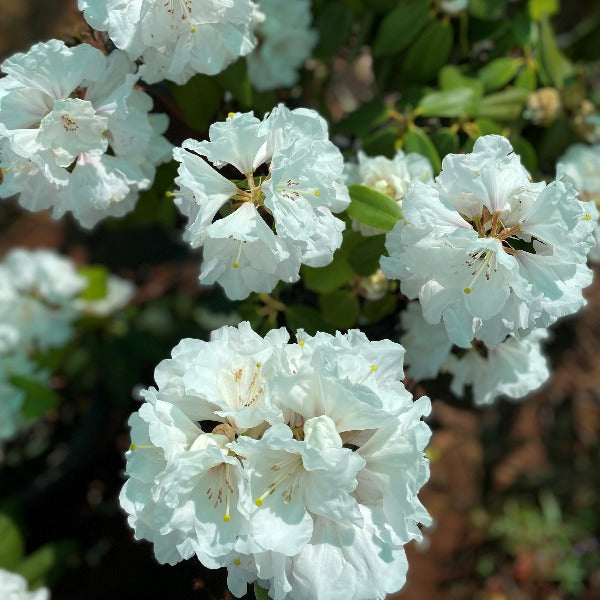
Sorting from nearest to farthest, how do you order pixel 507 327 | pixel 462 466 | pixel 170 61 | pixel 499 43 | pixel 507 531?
pixel 507 327
pixel 170 61
pixel 499 43
pixel 507 531
pixel 462 466

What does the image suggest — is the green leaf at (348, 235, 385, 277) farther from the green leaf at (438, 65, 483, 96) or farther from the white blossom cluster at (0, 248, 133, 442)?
the white blossom cluster at (0, 248, 133, 442)

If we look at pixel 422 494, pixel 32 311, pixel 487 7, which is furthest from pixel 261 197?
pixel 422 494

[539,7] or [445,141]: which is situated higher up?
[539,7]

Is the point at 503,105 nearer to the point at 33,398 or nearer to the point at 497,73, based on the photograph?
the point at 497,73

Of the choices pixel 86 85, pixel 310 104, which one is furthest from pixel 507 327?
pixel 310 104

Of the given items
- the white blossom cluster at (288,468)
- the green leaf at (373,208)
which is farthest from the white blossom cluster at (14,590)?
the green leaf at (373,208)

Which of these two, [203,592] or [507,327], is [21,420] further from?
[507,327]

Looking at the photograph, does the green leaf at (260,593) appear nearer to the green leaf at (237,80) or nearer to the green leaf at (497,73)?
the green leaf at (237,80)
